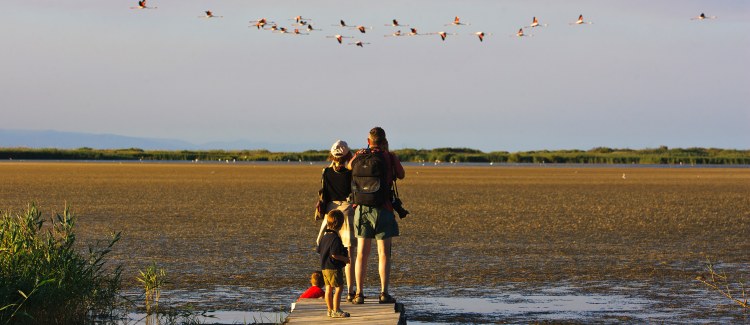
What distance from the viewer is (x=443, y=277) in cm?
1564

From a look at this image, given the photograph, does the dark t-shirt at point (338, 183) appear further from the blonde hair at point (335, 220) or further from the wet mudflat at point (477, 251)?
the wet mudflat at point (477, 251)

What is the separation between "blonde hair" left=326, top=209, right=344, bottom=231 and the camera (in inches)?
448

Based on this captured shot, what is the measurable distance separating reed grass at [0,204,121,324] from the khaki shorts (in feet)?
8.10

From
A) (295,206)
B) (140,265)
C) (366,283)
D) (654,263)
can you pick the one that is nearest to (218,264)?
(140,265)

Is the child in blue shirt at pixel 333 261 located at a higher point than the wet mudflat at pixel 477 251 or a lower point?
higher

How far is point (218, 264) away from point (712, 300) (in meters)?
6.99

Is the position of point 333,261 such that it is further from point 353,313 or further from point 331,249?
point 353,313

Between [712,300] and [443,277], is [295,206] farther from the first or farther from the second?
[712,300]

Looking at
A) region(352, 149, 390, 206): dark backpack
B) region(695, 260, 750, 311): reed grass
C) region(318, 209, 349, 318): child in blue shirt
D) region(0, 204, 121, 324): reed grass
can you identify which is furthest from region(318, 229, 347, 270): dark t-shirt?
region(695, 260, 750, 311): reed grass

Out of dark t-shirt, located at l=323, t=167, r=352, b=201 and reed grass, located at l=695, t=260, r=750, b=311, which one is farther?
reed grass, located at l=695, t=260, r=750, b=311

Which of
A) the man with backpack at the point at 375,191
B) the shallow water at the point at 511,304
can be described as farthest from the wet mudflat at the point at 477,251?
the man with backpack at the point at 375,191

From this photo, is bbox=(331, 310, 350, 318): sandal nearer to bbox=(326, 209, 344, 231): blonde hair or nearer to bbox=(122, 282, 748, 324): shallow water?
bbox=(122, 282, 748, 324): shallow water

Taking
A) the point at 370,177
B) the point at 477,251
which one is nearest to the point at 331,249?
the point at 370,177

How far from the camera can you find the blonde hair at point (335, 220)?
37.3 feet
